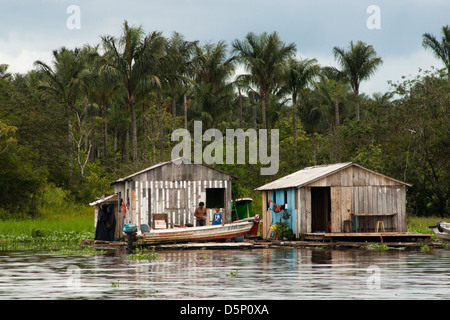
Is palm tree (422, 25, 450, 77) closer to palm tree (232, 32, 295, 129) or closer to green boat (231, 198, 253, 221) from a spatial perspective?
palm tree (232, 32, 295, 129)

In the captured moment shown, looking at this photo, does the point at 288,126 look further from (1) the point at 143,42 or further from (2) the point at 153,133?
(1) the point at 143,42

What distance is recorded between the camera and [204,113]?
67.8m

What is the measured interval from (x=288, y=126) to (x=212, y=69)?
11948 mm

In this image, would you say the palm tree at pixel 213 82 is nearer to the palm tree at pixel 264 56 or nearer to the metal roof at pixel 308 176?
the palm tree at pixel 264 56

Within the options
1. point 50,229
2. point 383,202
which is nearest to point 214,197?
point 383,202

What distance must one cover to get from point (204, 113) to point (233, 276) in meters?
49.1

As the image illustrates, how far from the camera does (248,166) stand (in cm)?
5847

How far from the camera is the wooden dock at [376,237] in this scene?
104ft

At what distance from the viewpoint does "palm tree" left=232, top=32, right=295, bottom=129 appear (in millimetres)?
58844

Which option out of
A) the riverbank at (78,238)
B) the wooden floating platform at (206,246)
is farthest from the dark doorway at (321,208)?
the wooden floating platform at (206,246)

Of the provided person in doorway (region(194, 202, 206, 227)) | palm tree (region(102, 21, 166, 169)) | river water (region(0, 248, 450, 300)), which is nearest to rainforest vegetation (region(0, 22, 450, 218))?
palm tree (region(102, 21, 166, 169))

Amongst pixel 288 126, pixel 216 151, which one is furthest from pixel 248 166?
pixel 288 126

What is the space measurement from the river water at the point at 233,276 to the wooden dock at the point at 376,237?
2.75 metres

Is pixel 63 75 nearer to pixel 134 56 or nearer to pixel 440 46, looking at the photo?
pixel 134 56
